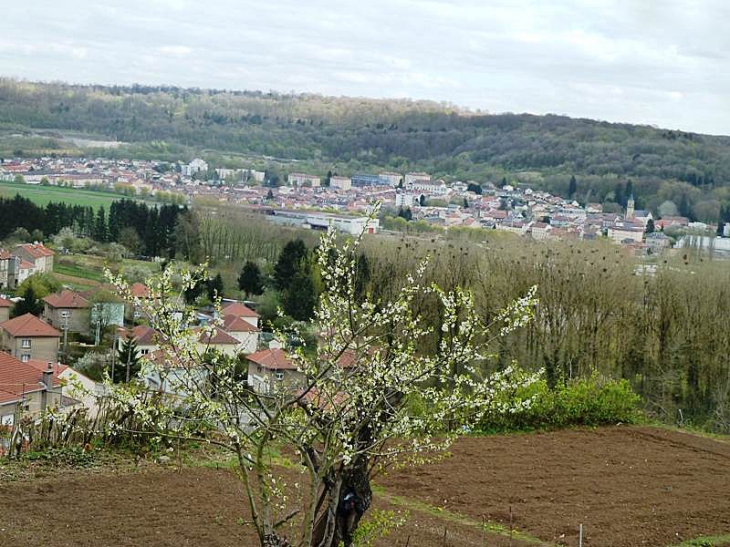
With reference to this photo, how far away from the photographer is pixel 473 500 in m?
8.94

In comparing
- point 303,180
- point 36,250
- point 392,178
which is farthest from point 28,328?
point 392,178

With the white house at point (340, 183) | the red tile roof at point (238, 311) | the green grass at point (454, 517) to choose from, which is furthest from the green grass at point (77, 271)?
the white house at point (340, 183)

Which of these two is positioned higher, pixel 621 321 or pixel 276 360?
pixel 276 360

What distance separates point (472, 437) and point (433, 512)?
3.42 m

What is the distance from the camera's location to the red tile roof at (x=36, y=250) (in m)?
37.0

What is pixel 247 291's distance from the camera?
3588 centimetres

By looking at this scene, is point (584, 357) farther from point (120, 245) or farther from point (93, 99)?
point (93, 99)

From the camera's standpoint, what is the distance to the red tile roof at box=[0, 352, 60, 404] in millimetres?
15587

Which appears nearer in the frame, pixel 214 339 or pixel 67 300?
pixel 214 339

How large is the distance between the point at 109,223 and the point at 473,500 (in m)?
38.3

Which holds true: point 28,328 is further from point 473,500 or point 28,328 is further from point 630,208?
point 630,208

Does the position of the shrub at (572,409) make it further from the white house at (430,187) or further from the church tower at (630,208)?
the white house at (430,187)

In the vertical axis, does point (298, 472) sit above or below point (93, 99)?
below

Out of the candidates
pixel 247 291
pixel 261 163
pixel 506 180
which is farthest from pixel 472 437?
pixel 261 163
